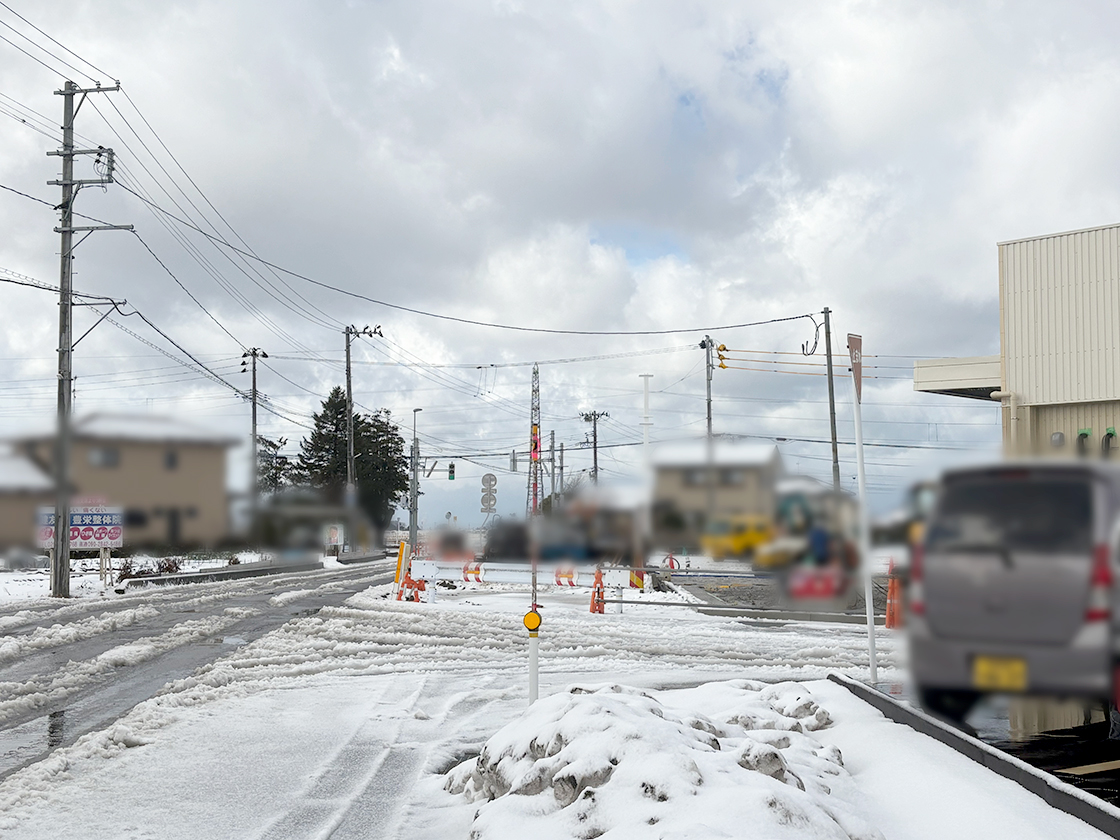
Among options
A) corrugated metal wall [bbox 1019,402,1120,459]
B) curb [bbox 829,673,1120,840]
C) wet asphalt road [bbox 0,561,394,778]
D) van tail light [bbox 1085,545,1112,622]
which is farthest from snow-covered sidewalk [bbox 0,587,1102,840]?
van tail light [bbox 1085,545,1112,622]

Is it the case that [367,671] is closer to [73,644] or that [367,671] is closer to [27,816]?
[73,644]

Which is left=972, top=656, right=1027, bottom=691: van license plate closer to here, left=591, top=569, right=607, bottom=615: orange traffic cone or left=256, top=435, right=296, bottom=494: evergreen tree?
left=256, top=435, right=296, bottom=494: evergreen tree

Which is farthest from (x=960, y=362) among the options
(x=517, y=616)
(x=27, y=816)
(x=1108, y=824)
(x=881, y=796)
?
(x=517, y=616)

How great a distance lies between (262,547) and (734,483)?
40.6 inches

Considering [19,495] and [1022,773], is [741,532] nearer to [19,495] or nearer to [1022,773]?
[19,495]

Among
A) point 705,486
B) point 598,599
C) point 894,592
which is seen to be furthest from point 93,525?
point 598,599

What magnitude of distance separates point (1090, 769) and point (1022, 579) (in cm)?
2470


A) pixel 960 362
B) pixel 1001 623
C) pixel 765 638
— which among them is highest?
pixel 960 362

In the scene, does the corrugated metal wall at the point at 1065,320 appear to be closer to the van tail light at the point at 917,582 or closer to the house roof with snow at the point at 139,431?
the van tail light at the point at 917,582

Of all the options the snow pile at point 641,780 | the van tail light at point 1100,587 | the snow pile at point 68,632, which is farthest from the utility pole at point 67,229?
the snow pile at point 68,632

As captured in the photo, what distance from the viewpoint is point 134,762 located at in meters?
19.5

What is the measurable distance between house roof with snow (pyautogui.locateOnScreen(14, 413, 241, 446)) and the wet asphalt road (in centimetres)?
1189

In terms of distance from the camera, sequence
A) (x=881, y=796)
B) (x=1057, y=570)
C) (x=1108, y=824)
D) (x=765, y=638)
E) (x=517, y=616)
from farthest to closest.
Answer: (x=517, y=616) → (x=765, y=638) → (x=881, y=796) → (x=1108, y=824) → (x=1057, y=570)

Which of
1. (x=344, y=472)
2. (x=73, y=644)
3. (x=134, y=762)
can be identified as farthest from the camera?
(x=73, y=644)
